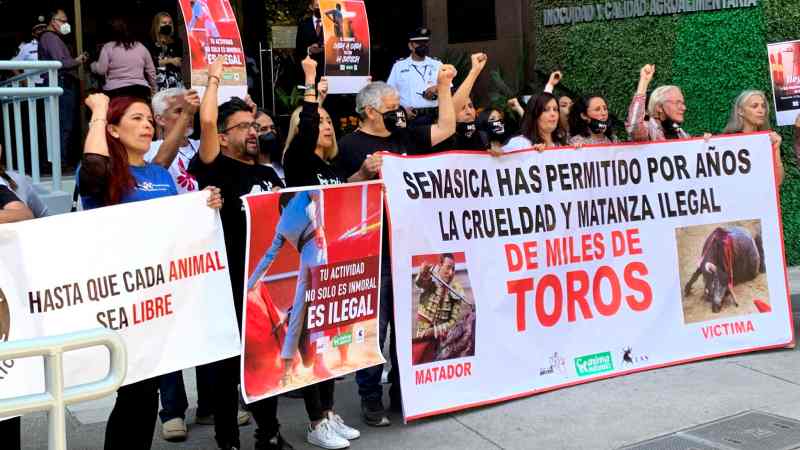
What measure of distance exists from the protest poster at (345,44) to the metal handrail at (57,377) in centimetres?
490

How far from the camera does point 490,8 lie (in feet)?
46.5

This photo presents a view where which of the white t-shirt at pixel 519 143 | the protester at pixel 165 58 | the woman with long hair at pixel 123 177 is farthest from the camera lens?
the protester at pixel 165 58

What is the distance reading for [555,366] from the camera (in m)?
6.18

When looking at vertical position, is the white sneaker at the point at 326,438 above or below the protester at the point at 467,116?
below

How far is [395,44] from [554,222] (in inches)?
344

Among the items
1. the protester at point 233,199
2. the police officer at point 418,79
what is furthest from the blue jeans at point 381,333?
the police officer at point 418,79

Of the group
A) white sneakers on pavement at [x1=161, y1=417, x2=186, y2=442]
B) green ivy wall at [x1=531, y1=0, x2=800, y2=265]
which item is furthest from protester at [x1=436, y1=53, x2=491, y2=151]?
green ivy wall at [x1=531, y1=0, x2=800, y2=265]

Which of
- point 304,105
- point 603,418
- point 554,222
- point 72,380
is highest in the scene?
point 304,105

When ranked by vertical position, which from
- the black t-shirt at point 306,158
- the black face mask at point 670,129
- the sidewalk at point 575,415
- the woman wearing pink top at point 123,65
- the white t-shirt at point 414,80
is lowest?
the sidewalk at point 575,415

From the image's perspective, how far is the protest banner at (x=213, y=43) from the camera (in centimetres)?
657

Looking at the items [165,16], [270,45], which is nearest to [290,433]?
[165,16]

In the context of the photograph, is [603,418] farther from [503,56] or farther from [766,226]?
[503,56]

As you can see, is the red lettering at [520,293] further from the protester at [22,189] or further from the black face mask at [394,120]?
the protester at [22,189]

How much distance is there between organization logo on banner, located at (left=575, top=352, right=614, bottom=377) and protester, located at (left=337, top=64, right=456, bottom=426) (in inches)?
43.0
